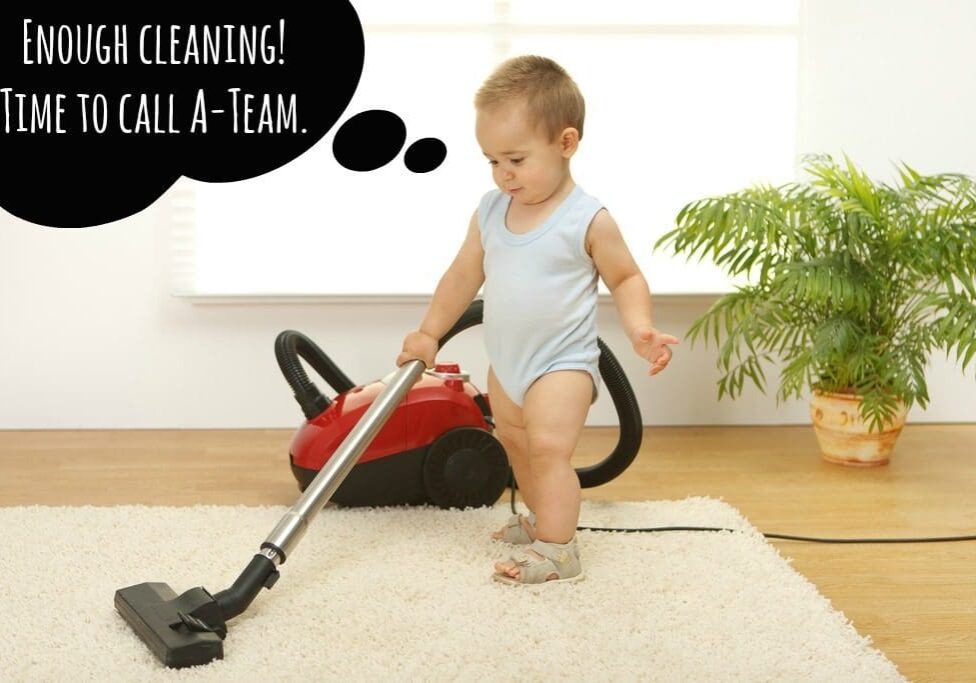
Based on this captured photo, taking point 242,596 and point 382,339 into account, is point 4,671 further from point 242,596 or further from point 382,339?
point 382,339

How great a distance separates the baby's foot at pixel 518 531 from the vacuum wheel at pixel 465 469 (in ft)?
0.64

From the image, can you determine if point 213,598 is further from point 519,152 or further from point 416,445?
point 519,152

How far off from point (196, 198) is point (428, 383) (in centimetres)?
116

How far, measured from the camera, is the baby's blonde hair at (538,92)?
1848 millimetres

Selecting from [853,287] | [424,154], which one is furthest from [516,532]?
[424,154]

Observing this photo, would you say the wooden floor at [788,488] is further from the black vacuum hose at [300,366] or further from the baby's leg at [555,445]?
the baby's leg at [555,445]

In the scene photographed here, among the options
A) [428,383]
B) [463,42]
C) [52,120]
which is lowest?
[428,383]

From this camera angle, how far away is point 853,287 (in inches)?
105

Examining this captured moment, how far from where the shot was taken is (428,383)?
92.1 inches

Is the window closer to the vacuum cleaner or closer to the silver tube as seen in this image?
the vacuum cleaner

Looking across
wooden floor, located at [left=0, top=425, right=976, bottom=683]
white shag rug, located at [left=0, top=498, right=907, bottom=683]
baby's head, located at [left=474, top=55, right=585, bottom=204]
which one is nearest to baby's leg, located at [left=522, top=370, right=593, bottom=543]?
white shag rug, located at [left=0, top=498, right=907, bottom=683]

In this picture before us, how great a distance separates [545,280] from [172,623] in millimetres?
773

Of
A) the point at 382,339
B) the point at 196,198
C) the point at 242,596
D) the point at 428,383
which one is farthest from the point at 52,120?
the point at 242,596

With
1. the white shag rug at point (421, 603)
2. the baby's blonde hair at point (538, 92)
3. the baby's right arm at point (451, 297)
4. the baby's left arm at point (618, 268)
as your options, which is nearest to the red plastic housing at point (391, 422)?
the white shag rug at point (421, 603)
